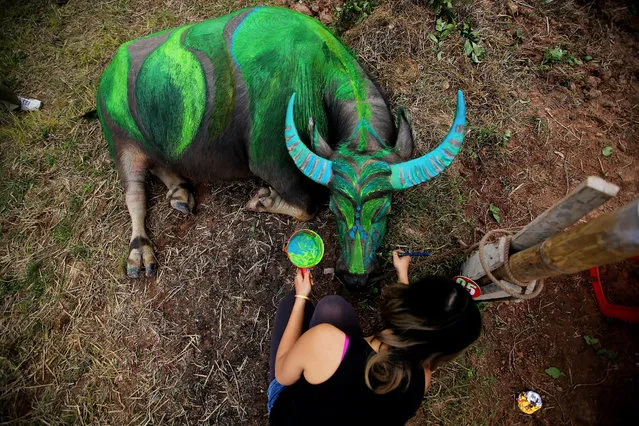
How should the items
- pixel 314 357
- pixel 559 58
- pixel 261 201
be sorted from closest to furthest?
pixel 314 357 < pixel 261 201 < pixel 559 58

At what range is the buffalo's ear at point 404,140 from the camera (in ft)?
8.39

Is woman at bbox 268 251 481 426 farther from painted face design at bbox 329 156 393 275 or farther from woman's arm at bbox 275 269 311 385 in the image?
painted face design at bbox 329 156 393 275

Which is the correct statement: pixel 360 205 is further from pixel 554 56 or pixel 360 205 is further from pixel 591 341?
pixel 554 56

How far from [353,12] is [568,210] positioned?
3.37 m

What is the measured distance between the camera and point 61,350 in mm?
3311

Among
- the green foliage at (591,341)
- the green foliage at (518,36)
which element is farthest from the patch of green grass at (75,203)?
the green foliage at (518,36)

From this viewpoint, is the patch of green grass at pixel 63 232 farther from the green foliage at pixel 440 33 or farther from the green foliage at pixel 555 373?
the green foliage at pixel 555 373

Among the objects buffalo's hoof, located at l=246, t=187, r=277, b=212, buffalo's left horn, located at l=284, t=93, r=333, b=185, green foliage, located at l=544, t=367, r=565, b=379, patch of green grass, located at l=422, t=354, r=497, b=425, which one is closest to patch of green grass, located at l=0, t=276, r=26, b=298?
buffalo's hoof, located at l=246, t=187, r=277, b=212

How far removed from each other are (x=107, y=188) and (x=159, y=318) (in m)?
1.51

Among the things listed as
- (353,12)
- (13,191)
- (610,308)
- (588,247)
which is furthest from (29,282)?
(610,308)

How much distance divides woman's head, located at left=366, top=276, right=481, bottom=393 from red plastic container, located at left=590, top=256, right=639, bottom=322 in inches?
72.0

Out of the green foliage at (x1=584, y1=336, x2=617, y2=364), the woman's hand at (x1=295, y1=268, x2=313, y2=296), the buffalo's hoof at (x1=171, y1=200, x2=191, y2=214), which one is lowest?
the green foliage at (x1=584, y1=336, x2=617, y2=364)

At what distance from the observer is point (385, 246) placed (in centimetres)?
320

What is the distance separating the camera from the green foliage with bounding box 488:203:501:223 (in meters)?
3.28
